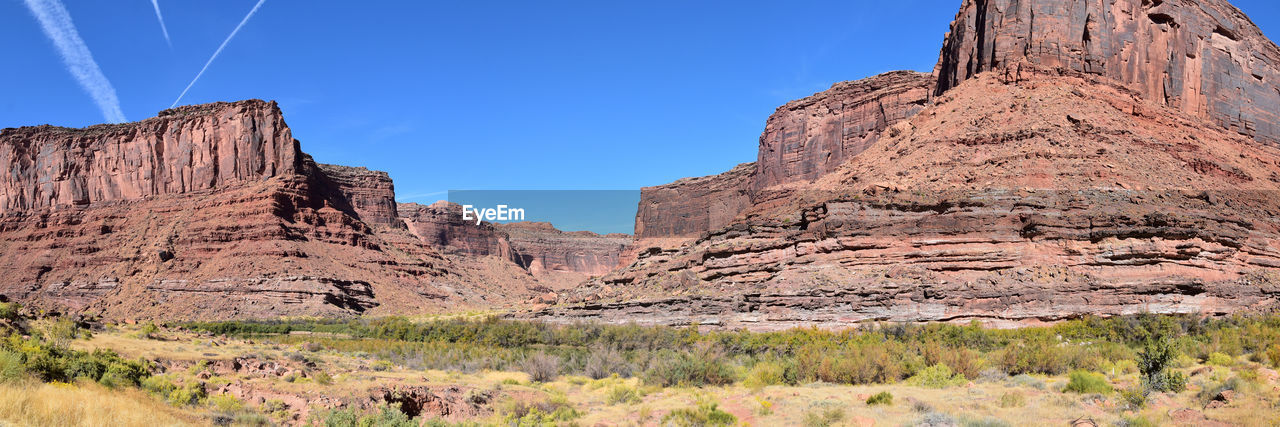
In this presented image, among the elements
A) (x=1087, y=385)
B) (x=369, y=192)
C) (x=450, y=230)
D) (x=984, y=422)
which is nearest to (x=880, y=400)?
(x=984, y=422)

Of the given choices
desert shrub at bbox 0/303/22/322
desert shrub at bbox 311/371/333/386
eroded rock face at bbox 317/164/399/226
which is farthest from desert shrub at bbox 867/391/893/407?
eroded rock face at bbox 317/164/399/226

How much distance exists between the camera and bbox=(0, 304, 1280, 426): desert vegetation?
12.1m

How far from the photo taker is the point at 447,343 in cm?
3416

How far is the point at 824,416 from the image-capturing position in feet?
44.0

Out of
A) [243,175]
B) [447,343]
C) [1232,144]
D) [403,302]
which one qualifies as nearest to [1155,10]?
[1232,144]

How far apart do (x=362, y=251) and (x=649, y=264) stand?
35580 mm

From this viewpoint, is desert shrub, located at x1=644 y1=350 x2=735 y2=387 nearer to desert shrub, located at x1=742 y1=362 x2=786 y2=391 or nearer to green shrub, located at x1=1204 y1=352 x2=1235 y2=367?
desert shrub, located at x1=742 y1=362 x2=786 y2=391

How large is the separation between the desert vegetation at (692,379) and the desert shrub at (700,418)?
1.6 inches

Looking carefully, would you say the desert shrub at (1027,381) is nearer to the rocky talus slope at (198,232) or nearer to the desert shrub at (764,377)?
the desert shrub at (764,377)

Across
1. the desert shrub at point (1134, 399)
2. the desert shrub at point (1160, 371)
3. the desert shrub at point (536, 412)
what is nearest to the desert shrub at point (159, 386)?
the desert shrub at point (536, 412)

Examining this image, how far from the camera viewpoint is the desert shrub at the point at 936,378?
1752cm

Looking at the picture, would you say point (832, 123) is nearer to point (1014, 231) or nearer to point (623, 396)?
point (1014, 231)

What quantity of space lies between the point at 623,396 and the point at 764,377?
3917 mm

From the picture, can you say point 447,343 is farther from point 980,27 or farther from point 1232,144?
point 1232,144
